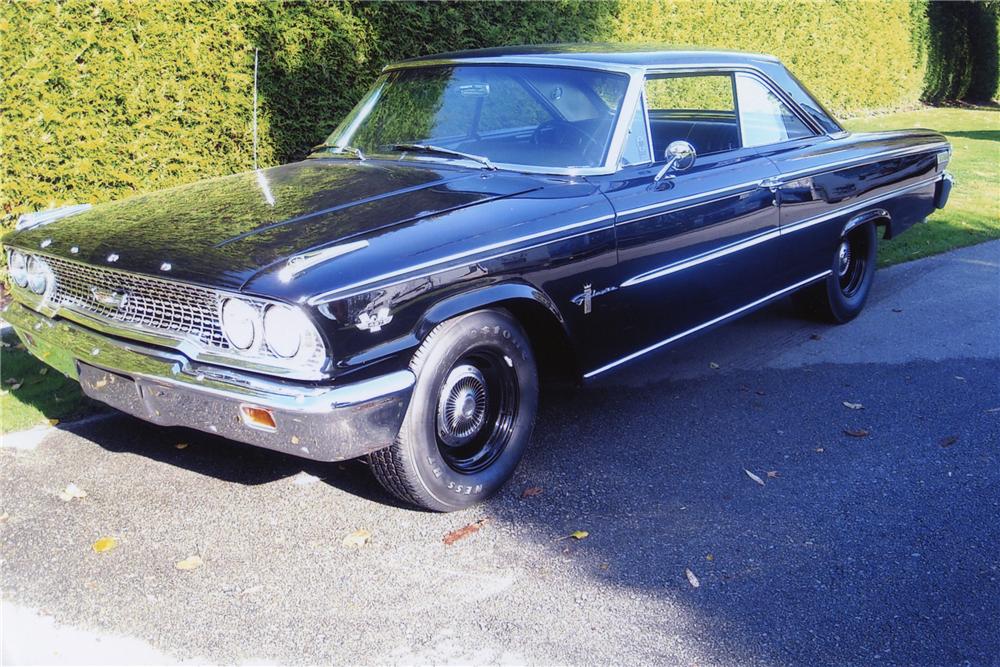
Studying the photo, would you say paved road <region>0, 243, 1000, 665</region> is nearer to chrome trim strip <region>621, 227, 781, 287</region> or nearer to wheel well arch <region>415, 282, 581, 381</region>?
wheel well arch <region>415, 282, 581, 381</region>

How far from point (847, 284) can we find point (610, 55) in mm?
2600

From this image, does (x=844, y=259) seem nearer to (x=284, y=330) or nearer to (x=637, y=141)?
(x=637, y=141)

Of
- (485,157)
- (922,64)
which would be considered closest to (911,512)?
(485,157)

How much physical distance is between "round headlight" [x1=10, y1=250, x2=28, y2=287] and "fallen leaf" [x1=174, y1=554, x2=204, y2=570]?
151 cm

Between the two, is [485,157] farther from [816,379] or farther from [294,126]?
[294,126]

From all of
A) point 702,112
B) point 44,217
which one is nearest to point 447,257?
point 44,217

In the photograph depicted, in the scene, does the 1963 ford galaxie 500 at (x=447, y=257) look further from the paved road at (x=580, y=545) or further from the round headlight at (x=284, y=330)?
the paved road at (x=580, y=545)

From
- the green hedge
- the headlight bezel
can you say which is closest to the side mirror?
the headlight bezel

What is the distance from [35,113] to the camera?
6.14m

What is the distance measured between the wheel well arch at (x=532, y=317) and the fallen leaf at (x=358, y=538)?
2.55 feet

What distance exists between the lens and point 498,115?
177 inches

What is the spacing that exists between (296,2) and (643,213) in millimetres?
4550

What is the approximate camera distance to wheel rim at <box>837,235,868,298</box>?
6.12m

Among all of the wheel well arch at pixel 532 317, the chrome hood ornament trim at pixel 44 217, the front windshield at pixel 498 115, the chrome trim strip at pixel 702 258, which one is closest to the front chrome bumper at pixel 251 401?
the wheel well arch at pixel 532 317
